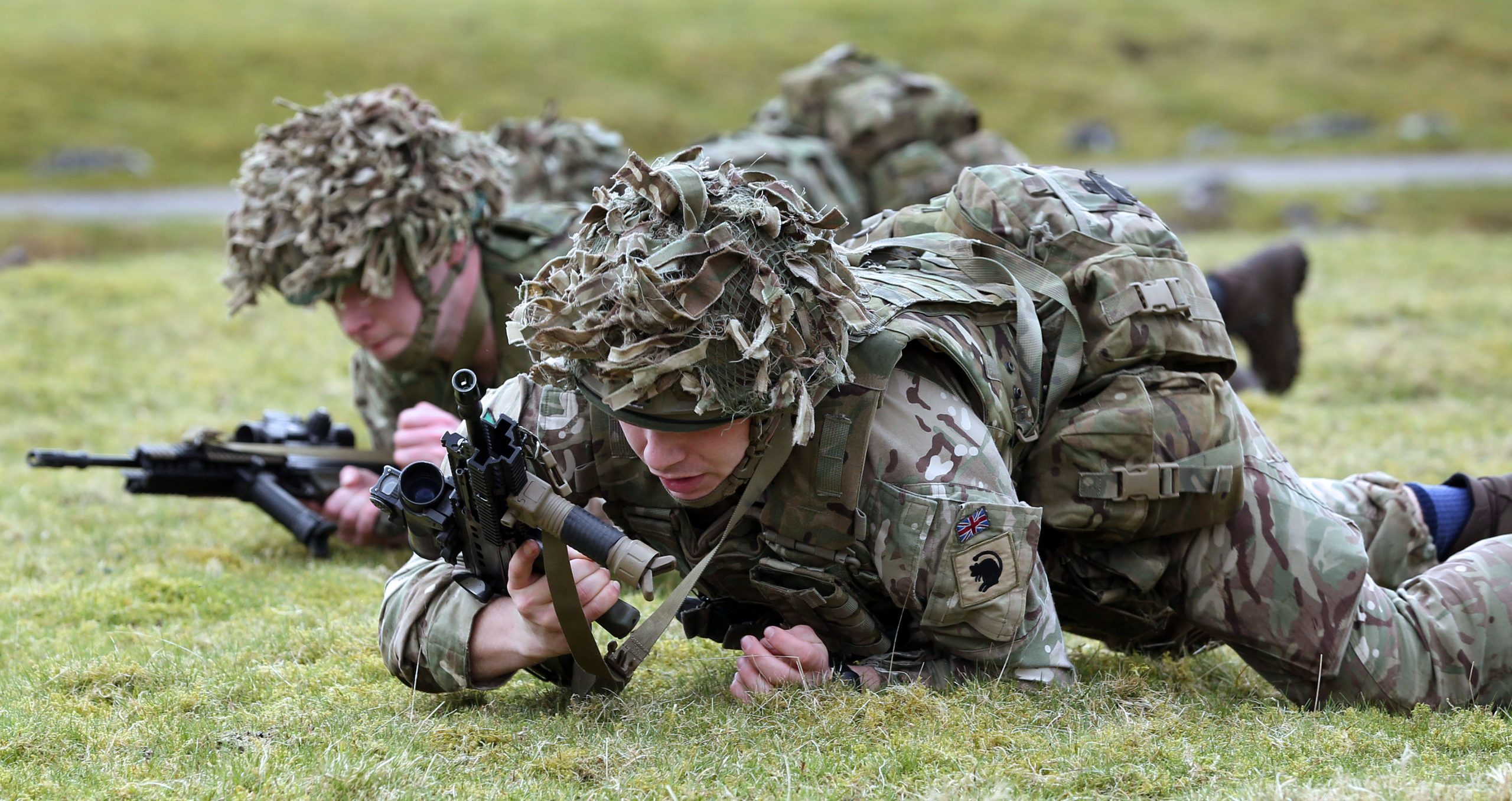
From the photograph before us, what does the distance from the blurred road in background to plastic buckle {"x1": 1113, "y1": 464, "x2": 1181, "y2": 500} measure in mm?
22684

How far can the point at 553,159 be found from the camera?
10328 millimetres

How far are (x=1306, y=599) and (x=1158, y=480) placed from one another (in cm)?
66

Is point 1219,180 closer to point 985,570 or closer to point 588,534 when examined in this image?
point 985,570

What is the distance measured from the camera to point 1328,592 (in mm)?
4617

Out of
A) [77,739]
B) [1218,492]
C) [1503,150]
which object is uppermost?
[1503,150]

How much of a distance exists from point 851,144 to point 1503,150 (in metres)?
29.3

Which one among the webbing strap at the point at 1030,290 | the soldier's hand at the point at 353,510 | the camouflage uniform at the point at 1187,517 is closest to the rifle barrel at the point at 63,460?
the soldier's hand at the point at 353,510

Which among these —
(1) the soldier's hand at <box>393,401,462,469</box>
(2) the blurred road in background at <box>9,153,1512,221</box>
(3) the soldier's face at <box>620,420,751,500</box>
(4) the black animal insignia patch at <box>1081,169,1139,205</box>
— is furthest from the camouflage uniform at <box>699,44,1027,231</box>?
(2) the blurred road in background at <box>9,153,1512,221</box>

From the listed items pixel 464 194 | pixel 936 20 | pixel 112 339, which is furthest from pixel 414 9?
A: pixel 464 194

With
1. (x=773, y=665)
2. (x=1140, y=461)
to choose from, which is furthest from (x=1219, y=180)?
(x=773, y=665)

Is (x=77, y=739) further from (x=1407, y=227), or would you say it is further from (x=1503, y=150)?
(x=1503, y=150)

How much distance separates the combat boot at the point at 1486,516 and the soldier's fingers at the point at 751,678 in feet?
9.41

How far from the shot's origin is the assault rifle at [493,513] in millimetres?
3787

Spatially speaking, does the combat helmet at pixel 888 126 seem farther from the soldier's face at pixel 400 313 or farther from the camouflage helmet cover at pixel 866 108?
the soldier's face at pixel 400 313
